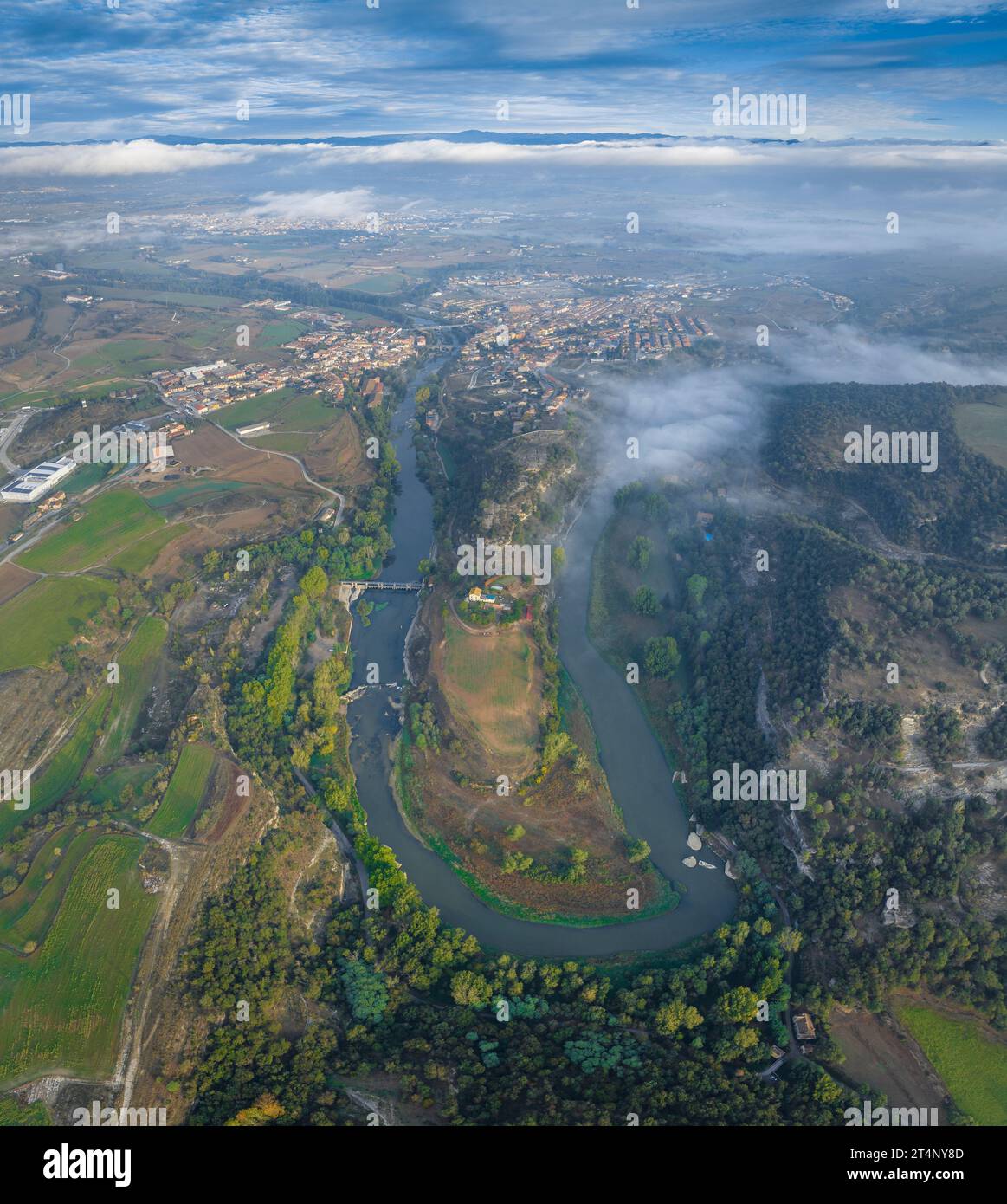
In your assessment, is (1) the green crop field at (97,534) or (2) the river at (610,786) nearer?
(2) the river at (610,786)

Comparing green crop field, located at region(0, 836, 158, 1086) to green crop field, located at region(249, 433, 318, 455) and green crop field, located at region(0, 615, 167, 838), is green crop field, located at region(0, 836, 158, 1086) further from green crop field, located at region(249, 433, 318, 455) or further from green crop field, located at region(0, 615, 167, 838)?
green crop field, located at region(249, 433, 318, 455)

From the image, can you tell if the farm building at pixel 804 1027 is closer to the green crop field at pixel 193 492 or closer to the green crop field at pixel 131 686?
the green crop field at pixel 131 686

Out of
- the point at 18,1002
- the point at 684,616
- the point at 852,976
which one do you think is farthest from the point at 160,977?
the point at 684,616

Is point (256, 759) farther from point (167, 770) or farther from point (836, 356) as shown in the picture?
point (836, 356)

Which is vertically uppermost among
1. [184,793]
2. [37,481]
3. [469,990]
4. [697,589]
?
[37,481]

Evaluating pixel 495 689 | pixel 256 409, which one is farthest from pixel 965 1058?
pixel 256 409

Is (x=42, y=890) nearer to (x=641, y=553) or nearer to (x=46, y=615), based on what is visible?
(x=46, y=615)

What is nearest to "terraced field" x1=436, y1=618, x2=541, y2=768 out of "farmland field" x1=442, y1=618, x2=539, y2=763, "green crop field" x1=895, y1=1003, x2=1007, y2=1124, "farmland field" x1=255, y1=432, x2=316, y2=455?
"farmland field" x1=442, y1=618, x2=539, y2=763

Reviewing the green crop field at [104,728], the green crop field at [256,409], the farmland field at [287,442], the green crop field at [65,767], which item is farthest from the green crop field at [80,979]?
the green crop field at [256,409]
